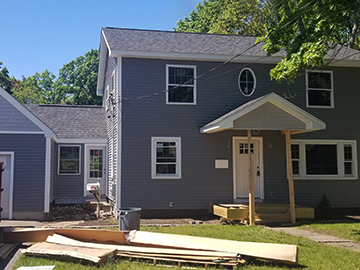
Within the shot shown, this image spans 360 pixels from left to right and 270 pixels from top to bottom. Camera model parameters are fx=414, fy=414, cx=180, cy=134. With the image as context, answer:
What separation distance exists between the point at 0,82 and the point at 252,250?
48.1 metres

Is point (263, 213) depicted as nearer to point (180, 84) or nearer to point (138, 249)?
point (180, 84)

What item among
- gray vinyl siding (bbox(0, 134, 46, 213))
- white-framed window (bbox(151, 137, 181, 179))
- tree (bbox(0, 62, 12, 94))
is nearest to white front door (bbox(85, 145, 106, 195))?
gray vinyl siding (bbox(0, 134, 46, 213))

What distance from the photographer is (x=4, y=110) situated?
45.2ft

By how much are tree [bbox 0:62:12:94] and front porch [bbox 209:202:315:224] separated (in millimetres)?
41720

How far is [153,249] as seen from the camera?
26.3 feet

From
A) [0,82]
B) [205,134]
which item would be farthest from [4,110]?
[0,82]

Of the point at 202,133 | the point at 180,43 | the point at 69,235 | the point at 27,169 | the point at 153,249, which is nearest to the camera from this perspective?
the point at 153,249

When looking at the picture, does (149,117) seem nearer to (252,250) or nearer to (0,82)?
(252,250)

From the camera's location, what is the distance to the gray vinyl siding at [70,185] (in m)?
18.1

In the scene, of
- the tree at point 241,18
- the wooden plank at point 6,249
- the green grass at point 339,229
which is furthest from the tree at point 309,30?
the tree at point 241,18

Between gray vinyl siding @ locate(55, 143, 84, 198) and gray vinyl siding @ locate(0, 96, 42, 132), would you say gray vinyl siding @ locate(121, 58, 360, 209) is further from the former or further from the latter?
gray vinyl siding @ locate(55, 143, 84, 198)

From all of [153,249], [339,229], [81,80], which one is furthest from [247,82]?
[81,80]

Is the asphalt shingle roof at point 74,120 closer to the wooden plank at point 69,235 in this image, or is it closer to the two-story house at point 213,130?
the two-story house at point 213,130

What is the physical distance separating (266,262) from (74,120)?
13898 mm
